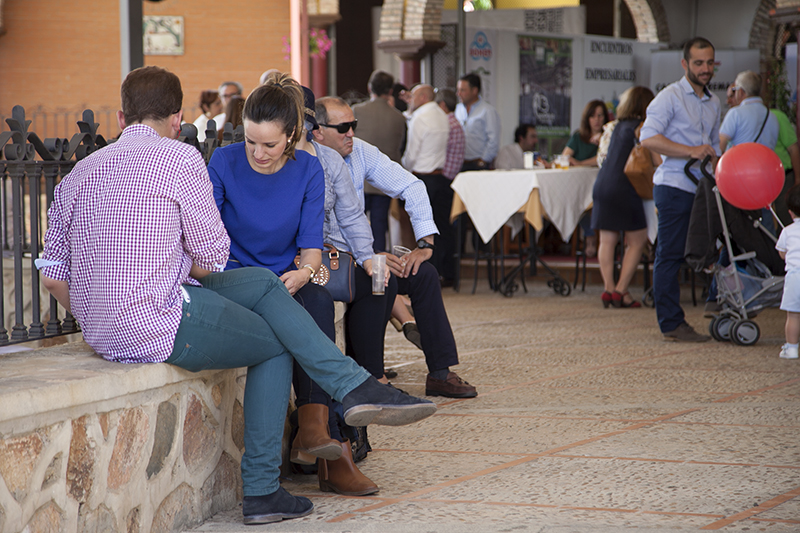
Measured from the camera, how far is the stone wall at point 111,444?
181cm

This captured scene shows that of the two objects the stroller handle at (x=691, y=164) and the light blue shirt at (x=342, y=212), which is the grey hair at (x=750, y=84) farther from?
the light blue shirt at (x=342, y=212)

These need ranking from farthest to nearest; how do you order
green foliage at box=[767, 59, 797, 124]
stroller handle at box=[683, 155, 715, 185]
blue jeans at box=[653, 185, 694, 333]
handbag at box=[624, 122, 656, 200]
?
1. green foliage at box=[767, 59, 797, 124]
2. handbag at box=[624, 122, 656, 200]
3. blue jeans at box=[653, 185, 694, 333]
4. stroller handle at box=[683, 155, 715, 185]

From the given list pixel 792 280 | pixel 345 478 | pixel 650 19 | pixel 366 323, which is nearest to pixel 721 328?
pixel 792 280

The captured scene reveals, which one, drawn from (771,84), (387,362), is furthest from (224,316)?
(771,84)

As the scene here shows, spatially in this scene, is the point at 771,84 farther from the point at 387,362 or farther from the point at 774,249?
the point at 387,362

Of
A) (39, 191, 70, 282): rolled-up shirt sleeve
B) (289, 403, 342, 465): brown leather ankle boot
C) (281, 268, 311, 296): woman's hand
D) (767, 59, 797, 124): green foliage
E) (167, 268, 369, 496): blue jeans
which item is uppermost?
(767, 59, 797, 124): green foliage

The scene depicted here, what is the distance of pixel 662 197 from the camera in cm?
504

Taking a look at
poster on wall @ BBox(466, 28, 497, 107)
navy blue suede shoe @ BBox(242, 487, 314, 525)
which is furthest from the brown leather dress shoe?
poster on wall @ BBox(466, 28, 497, 107)

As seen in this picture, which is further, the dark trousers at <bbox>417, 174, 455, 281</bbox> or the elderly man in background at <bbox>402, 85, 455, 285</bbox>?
the dark trousers at <bbox>417, 174, 455, 281</bbox>

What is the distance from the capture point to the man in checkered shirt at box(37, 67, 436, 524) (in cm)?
215

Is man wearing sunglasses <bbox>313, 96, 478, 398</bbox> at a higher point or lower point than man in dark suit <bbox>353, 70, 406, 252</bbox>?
lower

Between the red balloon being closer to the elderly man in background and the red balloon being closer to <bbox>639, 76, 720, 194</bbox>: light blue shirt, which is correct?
<bbox>639, 76, 720, 194</bbox>: light blue shirt

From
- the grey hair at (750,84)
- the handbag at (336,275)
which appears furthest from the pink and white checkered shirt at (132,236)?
the grey hair at (750,84)

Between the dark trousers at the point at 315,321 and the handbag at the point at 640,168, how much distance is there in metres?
4.18
